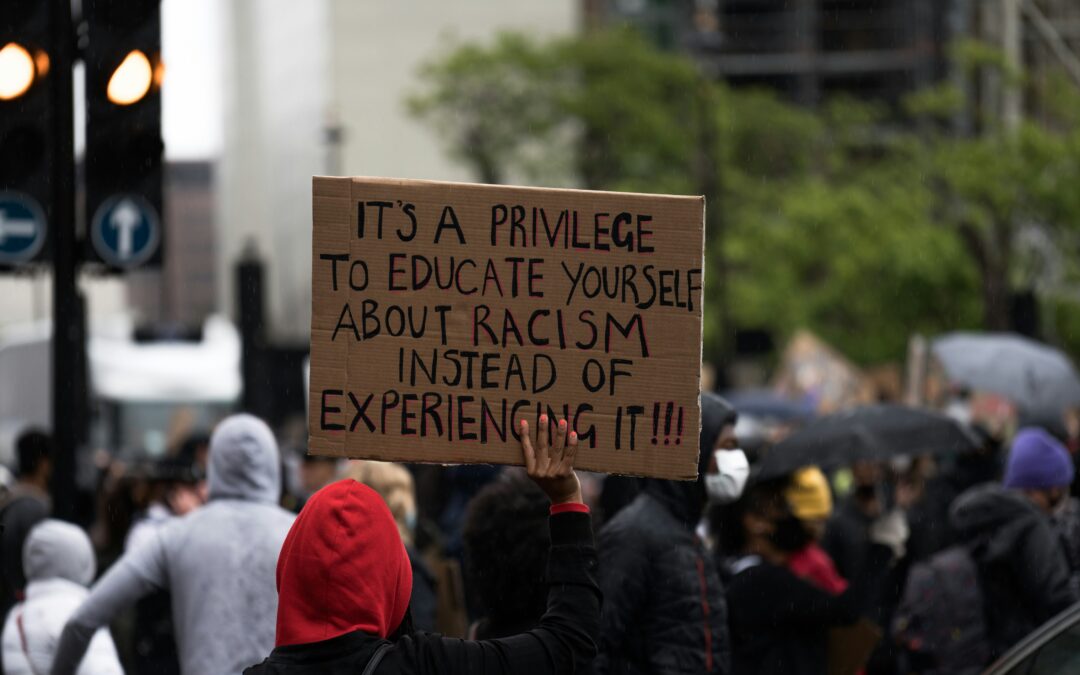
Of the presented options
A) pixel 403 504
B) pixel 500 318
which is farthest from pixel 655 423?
pixel 403 504

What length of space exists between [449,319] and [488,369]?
0.15 meters

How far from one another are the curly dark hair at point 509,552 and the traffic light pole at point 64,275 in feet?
7.77

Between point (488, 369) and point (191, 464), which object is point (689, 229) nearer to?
point (488, 369)

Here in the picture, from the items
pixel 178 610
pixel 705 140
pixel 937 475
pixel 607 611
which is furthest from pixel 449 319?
pixel 705 140

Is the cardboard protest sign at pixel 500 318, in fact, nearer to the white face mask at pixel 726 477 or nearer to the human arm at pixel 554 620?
the human arm at pixel 554 620

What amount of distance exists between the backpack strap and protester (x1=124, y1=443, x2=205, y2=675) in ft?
14.7

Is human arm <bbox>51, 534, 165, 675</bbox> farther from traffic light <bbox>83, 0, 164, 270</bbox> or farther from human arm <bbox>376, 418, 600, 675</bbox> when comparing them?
human arm <bbox>376, 418, 600, 675</bbox>

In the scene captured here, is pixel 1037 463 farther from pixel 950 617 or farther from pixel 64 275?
pixel 64 275

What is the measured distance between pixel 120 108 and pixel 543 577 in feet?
10.2

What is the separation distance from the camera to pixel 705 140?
31.4m

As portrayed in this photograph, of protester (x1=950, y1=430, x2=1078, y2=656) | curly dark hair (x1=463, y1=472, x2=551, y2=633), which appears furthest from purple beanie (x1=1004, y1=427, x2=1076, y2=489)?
curly dark hair (x1=463, y1=472, x2=551, y2=633)

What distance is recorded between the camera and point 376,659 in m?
3.63

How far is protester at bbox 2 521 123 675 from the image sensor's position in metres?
6.07

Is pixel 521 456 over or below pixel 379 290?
below
